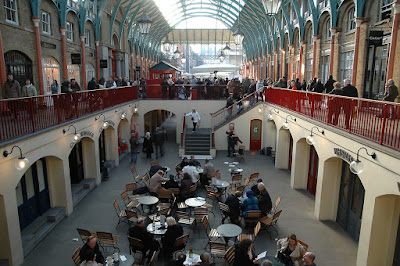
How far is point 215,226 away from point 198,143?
10547 millimetres

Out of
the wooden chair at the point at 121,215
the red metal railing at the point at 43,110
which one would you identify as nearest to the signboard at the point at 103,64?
the red metal railing at the point at 43,110

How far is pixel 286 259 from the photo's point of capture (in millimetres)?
7898

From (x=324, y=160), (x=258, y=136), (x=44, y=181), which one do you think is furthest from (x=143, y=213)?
(x=258, y=136)

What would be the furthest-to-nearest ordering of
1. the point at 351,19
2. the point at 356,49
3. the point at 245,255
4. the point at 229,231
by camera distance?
1. the point at 351,19
2. the point at 356,49
3. the point at 229,231
4. the point at 245,255

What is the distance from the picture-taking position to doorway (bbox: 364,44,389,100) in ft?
43.5

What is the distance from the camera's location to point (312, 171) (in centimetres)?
1410

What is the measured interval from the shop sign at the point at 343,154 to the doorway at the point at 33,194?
1052 centimetres

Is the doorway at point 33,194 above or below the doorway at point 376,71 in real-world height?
below

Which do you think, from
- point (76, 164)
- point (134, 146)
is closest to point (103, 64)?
point (134, 146)

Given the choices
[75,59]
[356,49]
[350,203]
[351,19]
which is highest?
[351,19]

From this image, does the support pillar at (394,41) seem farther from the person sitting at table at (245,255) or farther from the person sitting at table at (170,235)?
the person sitting at table at (170,235)

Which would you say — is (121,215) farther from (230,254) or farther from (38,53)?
(38,53)

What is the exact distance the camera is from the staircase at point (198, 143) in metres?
20.8

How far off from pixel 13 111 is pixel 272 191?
11035 mm
